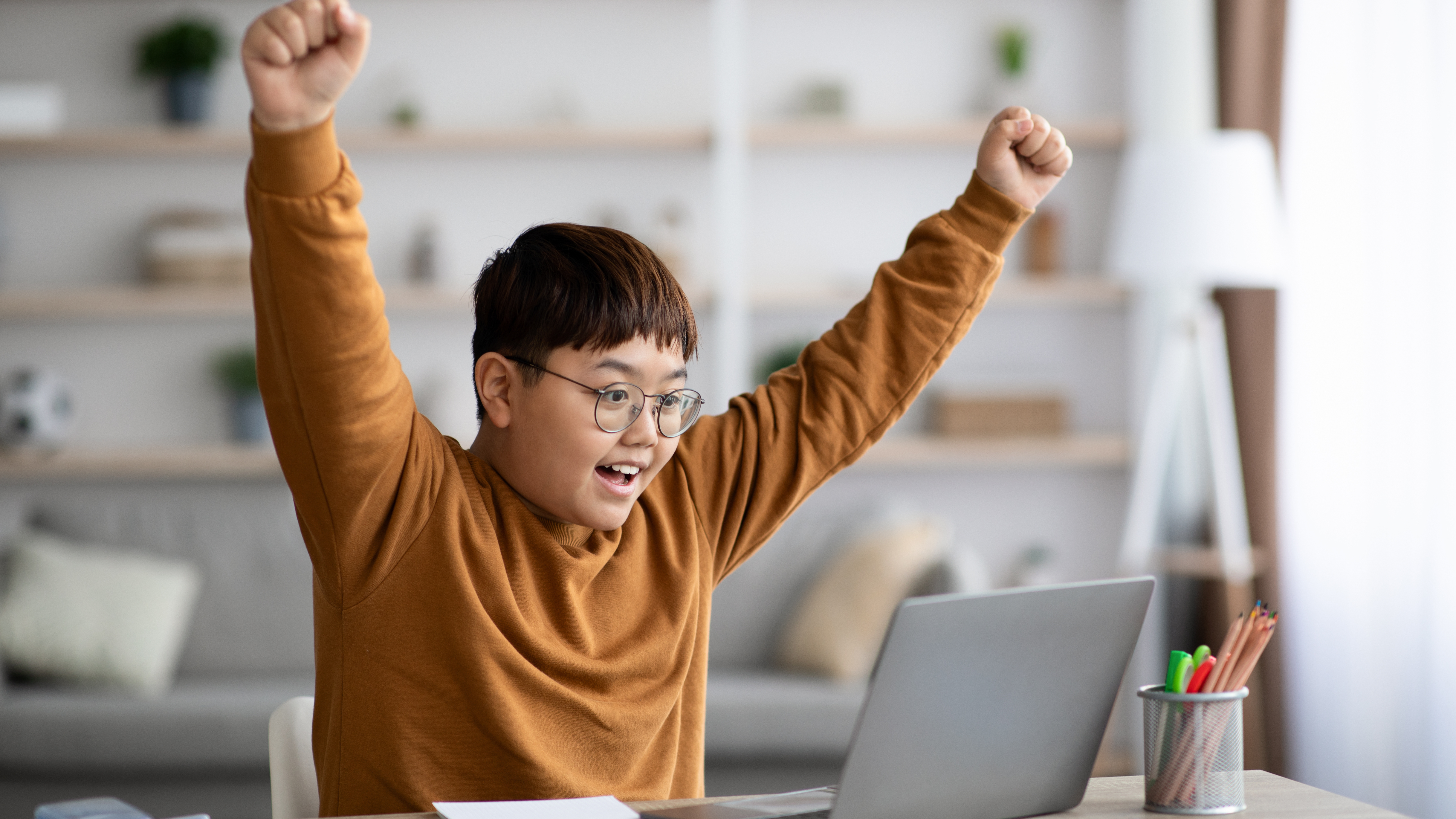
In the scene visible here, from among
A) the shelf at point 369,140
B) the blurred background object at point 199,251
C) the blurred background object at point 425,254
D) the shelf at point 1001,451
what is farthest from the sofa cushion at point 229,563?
the shelf at point 1001,451

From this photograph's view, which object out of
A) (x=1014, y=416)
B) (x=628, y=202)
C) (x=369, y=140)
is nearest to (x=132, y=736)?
(x=369, y=140)

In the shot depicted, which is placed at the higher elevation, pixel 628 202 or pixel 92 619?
pixel 628 202

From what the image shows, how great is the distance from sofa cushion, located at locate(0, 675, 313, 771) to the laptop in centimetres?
239

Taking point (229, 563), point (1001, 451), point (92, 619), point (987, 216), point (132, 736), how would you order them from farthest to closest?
1. point (1001, 451)
2. point (229, 563)
3. point (92, 619)
4. point (132, 736)
5. point (987, 216)

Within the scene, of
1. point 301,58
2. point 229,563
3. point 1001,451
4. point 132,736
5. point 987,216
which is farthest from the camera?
point 1001,451

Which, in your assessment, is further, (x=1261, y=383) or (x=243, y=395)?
(x=243, y=395)

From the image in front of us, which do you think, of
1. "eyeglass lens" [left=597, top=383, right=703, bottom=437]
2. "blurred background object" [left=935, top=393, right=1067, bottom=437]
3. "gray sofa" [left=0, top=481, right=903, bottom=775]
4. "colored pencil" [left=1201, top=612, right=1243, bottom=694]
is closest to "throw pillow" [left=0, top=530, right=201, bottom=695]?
"gray sofa" [left=0, top=481, right=903, bottom=775]

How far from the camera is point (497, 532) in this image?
1111 mm

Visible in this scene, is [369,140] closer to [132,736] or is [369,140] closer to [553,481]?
[132,736]

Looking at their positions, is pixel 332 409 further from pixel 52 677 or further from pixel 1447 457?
pixel 52 677

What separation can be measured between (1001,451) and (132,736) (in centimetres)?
245

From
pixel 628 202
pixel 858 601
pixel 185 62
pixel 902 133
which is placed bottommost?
pixel 858 601

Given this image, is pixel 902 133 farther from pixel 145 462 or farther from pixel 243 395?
pixel 145 462

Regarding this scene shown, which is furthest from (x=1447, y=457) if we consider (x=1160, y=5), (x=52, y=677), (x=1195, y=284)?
(x=52, y=677)
